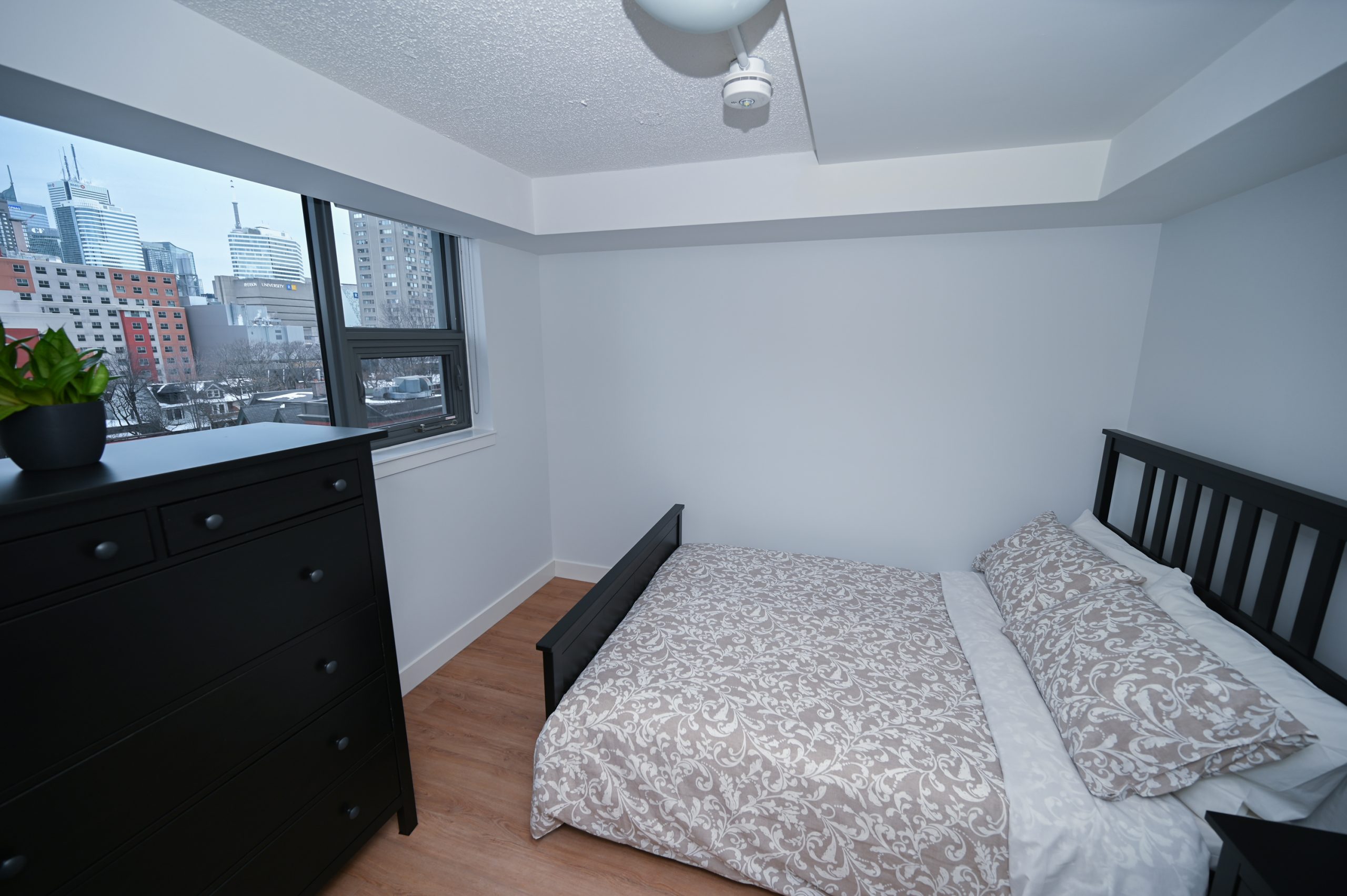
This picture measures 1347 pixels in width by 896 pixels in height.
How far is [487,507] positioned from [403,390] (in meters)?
0.74

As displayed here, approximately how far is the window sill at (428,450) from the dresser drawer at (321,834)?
40.1 inches

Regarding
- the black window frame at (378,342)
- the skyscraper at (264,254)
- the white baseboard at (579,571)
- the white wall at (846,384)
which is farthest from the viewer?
the white baseboard at (579,571)

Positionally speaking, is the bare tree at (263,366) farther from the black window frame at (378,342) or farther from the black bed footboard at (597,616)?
the black bed footboard at (597,616)

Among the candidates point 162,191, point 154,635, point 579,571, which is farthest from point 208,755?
point 579,571

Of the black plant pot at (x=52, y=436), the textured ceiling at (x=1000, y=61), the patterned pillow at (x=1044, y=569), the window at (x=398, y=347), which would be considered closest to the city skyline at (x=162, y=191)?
the window at (x=398, y=347)

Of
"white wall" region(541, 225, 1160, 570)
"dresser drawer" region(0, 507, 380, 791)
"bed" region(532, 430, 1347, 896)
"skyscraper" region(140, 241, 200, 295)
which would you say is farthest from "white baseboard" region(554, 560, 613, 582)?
"skyscraper" region(140, 241, 200, 295)

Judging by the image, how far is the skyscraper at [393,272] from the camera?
2236 millimetres

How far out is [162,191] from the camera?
1594mm

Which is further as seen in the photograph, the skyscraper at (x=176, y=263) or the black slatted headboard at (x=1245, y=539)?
the skyscraper at (x=176, y=263)

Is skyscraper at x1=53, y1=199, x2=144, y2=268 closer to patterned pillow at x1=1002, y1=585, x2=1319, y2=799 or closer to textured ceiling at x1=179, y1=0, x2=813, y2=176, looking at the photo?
textured ceiling at x1=179, y1=0, x2=813, y2=176

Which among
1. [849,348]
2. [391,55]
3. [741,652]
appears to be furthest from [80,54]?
[849,348]

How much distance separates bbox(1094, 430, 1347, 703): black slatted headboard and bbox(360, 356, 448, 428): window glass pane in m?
3.17

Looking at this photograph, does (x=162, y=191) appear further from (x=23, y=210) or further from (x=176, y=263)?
(x=23, y=210)

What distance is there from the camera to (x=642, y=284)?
302 centimetres
